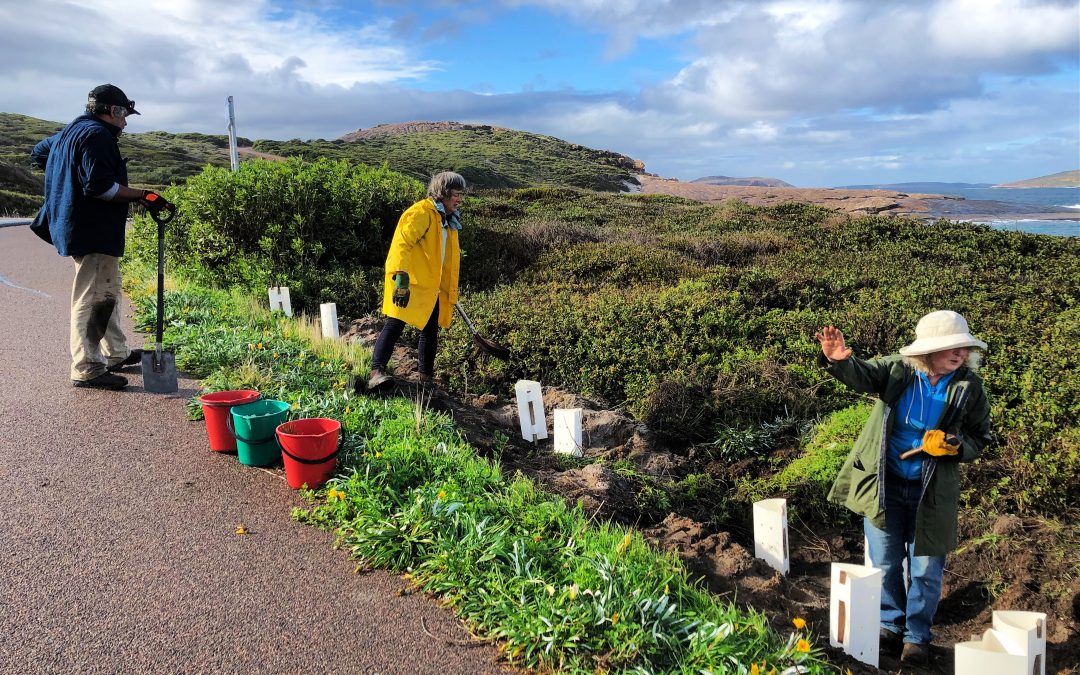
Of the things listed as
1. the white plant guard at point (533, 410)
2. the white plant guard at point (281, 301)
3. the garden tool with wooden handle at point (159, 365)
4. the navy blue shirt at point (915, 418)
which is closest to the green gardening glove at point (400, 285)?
the white plant guard at point (533, 410)

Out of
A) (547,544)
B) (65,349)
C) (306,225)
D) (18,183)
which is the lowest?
(547,544)

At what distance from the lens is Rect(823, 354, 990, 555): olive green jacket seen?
351 centimetres

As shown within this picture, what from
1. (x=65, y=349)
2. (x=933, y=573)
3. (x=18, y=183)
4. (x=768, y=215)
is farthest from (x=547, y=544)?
(x=18, y=183)

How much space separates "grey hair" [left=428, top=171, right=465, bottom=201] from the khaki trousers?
2452 millimetres

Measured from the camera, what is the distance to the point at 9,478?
4.28 metres

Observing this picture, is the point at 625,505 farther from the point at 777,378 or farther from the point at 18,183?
the point at 18,183

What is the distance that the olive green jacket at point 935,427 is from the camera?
138 inches

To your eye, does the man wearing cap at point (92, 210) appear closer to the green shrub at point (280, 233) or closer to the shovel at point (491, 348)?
the shovel at point (491, 348)

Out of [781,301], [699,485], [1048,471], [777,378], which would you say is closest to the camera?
[1048,471]

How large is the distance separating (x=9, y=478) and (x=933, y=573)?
16.4ft

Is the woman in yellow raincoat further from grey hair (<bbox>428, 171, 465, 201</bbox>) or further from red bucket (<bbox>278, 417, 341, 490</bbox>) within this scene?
red bucket (<bbox>278, 417, 341, 490</bbox>)

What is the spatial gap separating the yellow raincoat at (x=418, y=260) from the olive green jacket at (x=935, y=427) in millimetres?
3432

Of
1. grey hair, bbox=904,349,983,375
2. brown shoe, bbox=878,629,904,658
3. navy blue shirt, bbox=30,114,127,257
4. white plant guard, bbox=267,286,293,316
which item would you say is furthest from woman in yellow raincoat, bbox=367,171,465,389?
brown shoe, bbox=878,629,904,658

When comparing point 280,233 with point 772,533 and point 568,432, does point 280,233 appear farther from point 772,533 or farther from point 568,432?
point 772,533
